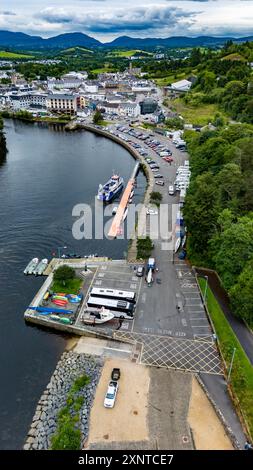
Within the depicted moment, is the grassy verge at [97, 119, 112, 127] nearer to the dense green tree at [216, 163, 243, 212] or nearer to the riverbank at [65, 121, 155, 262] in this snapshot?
the riverbank at [65, 121, 155, 262]

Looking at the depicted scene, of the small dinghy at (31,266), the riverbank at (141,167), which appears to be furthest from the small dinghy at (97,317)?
the small dinghy at (31,266)

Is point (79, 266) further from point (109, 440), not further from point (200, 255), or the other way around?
point (109, 440)

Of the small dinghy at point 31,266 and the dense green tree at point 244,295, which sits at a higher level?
the dense green tree at point 244,295

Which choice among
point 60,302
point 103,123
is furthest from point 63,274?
point 103,123

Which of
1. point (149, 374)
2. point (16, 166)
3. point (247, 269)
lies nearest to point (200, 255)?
point (247, 269)

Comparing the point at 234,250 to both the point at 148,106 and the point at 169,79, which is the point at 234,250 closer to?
the point at 148,106

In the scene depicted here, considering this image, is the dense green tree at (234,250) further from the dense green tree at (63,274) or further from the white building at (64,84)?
the white building at (64,84)
